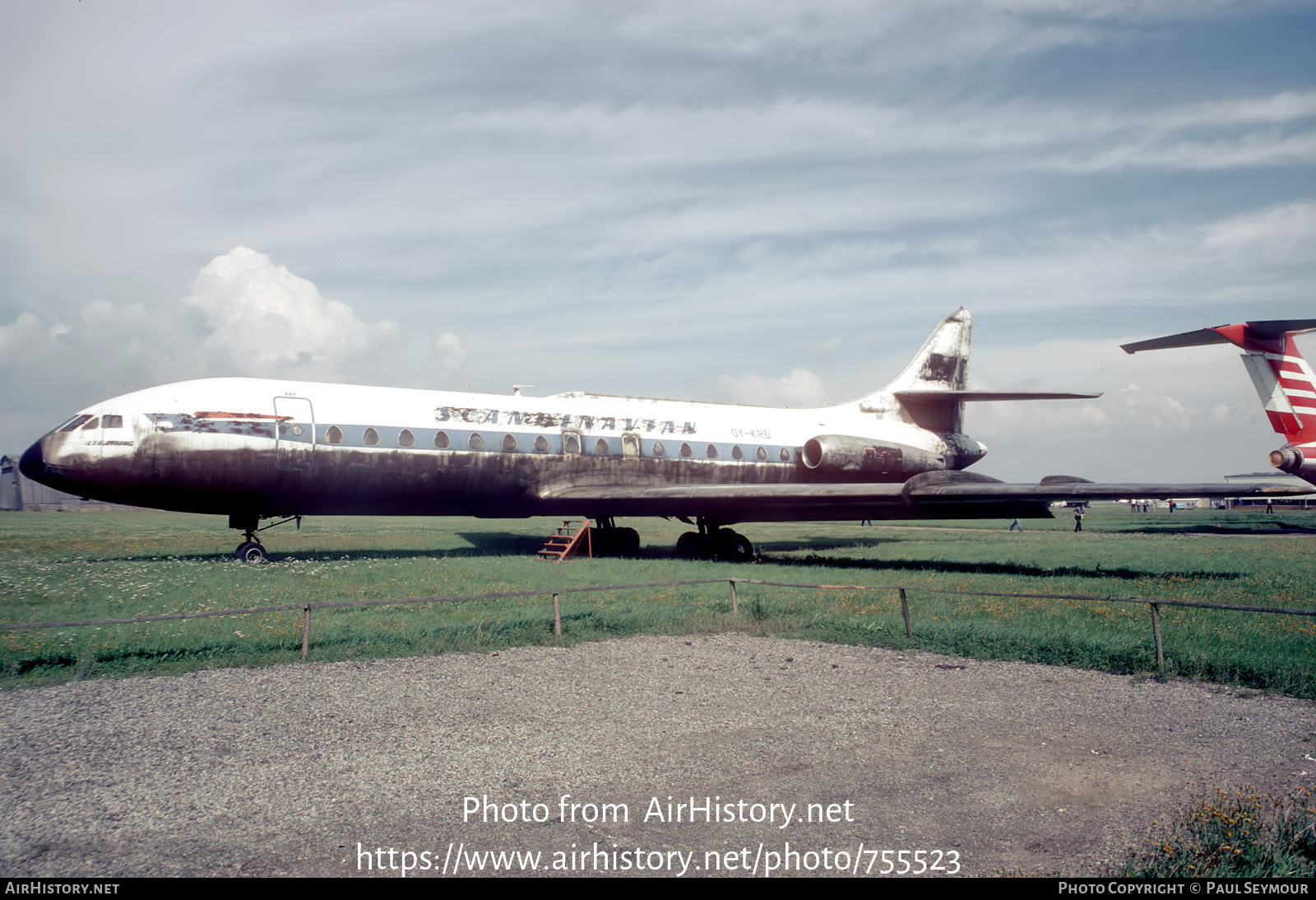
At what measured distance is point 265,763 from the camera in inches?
241

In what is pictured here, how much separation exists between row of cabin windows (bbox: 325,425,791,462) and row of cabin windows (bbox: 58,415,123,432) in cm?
402

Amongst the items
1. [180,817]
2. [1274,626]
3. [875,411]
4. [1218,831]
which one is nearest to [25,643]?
[180,817]

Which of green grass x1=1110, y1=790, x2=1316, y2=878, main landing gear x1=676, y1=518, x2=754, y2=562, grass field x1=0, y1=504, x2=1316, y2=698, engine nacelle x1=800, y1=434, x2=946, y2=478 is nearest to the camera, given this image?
green grass x1=1110, y1=790, x2=1316, y2=878

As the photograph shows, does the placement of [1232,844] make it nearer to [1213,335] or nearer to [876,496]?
[876,496]

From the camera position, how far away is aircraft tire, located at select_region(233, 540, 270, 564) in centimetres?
1927

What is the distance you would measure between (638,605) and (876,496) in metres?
8.08

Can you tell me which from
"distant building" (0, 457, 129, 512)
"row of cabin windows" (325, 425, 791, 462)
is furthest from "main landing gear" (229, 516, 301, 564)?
"distant building" (0, 457, 129, 512)

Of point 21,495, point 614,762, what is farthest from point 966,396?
point 21,495

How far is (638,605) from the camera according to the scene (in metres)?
13.3

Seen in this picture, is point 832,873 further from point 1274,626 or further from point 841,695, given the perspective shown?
point 1274,626

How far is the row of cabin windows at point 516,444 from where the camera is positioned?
1873 centimetres

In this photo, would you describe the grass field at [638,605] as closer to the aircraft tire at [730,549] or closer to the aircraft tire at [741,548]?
the aircraft tire at [741,548]

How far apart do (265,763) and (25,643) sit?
6.27 meters

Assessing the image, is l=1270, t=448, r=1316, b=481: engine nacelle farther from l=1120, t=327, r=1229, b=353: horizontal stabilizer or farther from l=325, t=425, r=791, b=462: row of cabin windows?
l=325, t=425, r=791, b=462: row of cabin windows
